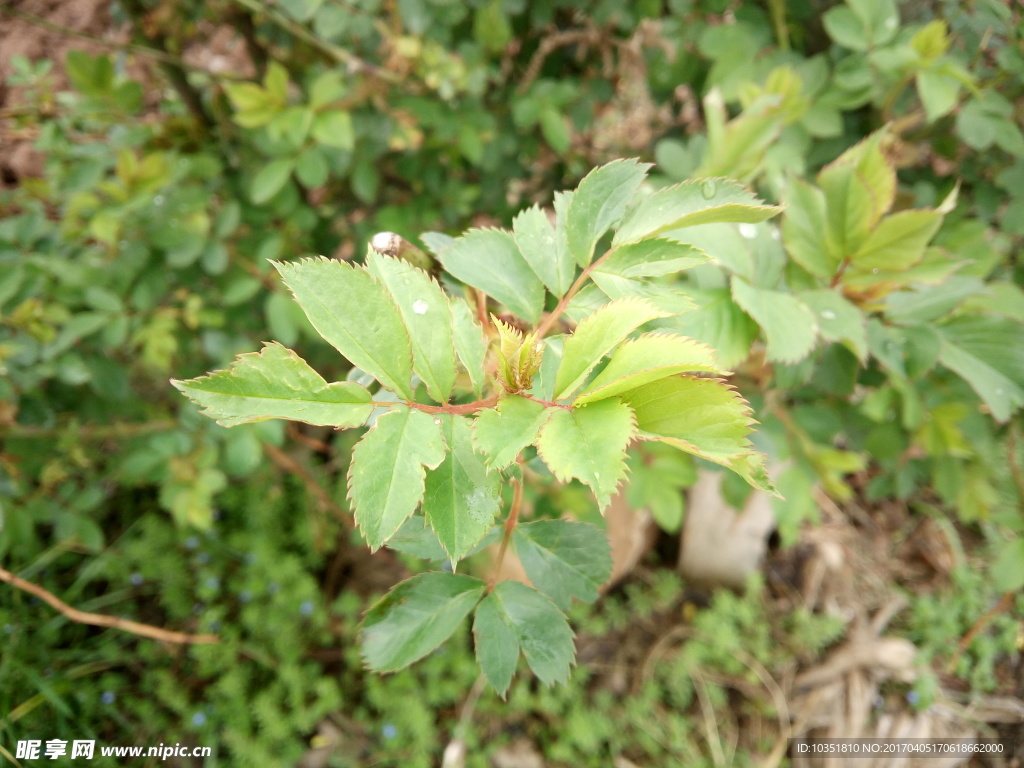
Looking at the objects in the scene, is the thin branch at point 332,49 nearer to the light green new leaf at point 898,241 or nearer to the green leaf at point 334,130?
the green leaf at point 334,130

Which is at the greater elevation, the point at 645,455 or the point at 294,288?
the point at 294,288

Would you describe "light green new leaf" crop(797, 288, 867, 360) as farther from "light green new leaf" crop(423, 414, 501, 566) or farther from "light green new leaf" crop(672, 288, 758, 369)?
"light green new leaf" crop(423, 414, 501, 566)

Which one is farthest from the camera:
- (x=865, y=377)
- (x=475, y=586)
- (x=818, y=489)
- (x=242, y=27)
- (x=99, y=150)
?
(x=818, y=489)

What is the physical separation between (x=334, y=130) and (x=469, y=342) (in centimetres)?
80

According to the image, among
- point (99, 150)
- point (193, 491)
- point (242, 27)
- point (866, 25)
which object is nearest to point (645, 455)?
point (866, 25)

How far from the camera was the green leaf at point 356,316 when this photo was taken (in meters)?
0.49

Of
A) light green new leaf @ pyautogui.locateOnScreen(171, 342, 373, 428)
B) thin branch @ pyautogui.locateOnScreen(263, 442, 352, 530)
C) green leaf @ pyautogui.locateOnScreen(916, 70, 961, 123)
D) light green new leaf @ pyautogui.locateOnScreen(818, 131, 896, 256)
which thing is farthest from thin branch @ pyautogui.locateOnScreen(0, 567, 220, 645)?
green leaf @ pyautogui.locateOnScreen(916, 70, 961, 123)

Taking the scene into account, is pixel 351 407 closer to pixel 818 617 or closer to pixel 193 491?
pixel 193 491

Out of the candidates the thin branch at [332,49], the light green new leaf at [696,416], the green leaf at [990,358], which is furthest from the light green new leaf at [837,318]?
the thin branch at [332,49]

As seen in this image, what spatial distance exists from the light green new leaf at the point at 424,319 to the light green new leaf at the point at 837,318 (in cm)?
46

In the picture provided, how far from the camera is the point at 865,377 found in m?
0.96

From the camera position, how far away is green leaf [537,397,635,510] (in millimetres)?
434

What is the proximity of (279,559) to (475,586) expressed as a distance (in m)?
1.39

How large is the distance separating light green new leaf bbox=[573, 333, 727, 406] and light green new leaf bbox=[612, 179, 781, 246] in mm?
137
